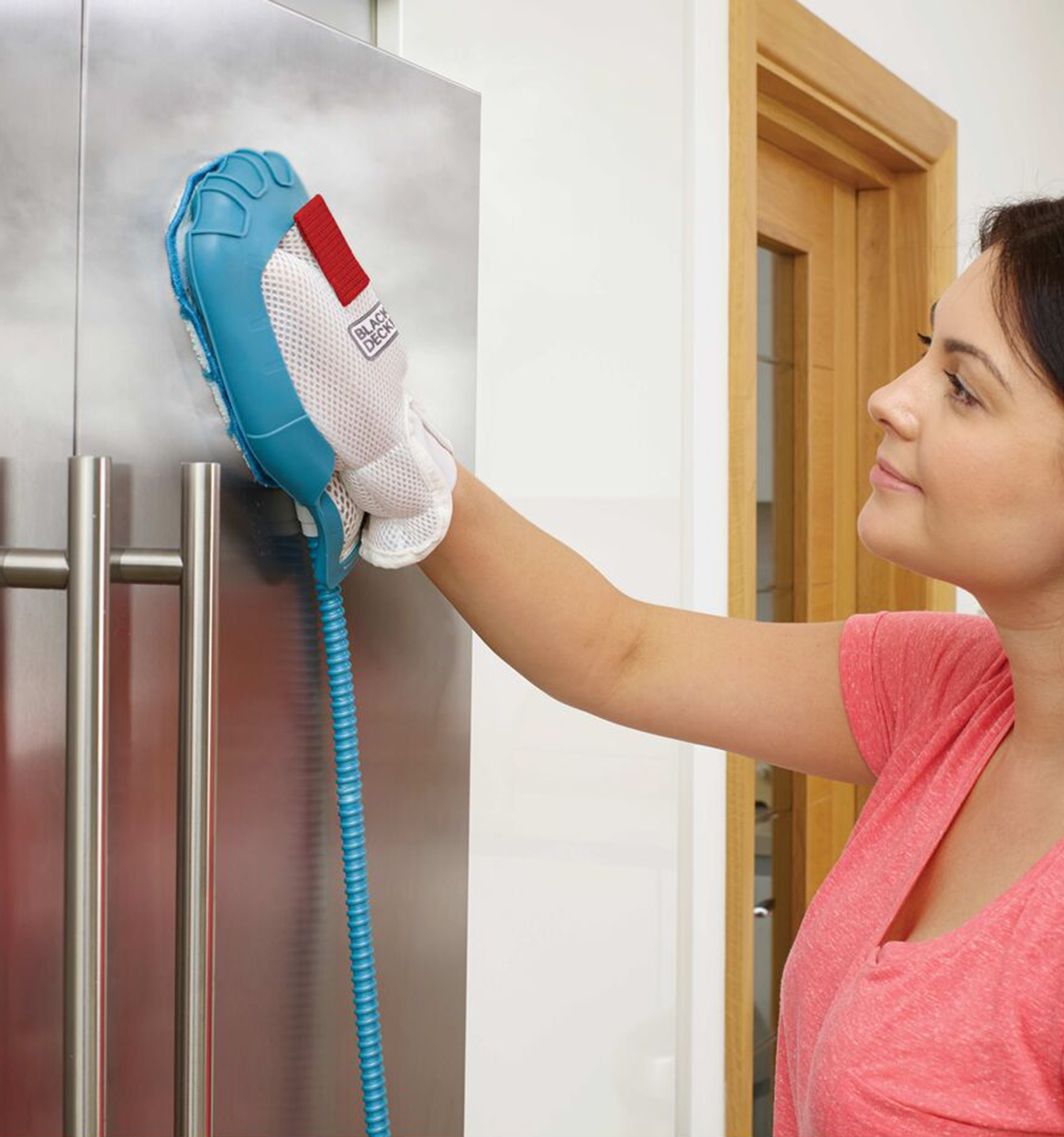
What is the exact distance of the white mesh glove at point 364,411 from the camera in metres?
0.79

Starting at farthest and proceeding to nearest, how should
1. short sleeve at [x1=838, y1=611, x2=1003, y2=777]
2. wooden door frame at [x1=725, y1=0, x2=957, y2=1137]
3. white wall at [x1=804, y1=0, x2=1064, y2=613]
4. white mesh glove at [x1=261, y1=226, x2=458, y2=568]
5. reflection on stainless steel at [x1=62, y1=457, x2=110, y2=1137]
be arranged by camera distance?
white wall at [x1=804, y1=0, x2=1064, y2=613] → wooden door frame at [x1=725, y1=0, x2=957, y2=1137] → short sleeve at [x1=838, y1=611, x2=1003, y2=777] → white mesh glove at [x1=261, y1=226, x2=458, y2=568] → reflection on stainless steel at [x1=62, y1=457, x2=110, y2=1137]

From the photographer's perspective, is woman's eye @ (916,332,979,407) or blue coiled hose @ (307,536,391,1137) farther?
woman's eye @ (916,332,979,407)

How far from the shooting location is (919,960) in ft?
3.26

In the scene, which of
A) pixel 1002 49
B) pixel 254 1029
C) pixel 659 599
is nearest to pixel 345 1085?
pixel 254 1029

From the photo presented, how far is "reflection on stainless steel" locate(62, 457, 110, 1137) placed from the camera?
665 mm

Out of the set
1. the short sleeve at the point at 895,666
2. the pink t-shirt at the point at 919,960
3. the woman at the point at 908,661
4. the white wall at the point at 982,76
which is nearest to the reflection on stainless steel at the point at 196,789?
the woman at the point at 908,661

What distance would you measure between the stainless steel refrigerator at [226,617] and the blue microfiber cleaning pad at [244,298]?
0.02 m

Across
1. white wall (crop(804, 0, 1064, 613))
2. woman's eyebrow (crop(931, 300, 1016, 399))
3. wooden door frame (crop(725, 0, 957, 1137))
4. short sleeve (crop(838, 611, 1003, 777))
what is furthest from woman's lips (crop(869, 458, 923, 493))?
white wall (crop(804, 0, 1064, 613))

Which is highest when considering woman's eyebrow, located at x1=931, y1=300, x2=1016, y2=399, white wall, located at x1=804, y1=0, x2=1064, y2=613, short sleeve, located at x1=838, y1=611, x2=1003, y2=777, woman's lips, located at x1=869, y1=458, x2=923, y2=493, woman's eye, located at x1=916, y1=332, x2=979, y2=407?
white wall, located at x1=804, y1=0, x2=1064, y2=613

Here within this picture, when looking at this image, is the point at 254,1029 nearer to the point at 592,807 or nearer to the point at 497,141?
the point at 592,807

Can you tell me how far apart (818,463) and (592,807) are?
1.07 metres

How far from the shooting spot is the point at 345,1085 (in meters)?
0.90

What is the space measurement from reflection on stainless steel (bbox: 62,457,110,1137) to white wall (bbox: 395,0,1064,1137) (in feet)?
2.15

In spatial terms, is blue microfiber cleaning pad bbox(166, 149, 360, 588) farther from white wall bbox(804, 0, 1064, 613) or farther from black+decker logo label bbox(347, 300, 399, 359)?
white wall bbox(804, 0, 1064, 613)
